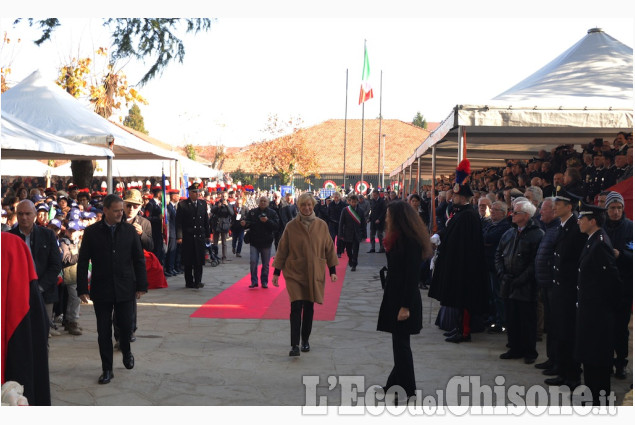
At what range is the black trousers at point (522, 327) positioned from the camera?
7395mm

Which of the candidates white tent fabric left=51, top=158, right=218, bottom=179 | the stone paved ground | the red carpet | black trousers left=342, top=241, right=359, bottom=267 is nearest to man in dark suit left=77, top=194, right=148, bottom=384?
the stone paved ground

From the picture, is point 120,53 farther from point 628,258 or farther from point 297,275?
point 628,258

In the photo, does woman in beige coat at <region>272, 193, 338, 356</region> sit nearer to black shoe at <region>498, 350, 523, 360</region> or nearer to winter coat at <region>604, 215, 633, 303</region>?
black shoe at <region>498, 350, 523, 360</region>

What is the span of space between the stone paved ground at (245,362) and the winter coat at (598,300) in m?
0.87

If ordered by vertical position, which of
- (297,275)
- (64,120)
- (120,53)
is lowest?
(297,275)

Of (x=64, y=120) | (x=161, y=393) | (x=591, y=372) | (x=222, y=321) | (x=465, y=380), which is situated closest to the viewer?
(x=591, y=372)

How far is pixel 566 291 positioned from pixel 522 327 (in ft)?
4.46

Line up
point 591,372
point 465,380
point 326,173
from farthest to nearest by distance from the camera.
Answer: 1. point 326,173
2. point 465,380
3. point 591,372

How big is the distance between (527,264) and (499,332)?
1.95 m

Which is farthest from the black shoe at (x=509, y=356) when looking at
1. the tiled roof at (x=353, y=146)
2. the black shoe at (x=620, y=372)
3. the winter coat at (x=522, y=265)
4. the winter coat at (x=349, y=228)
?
the tiled roof at (x=353, y=146)

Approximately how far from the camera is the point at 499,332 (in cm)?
905

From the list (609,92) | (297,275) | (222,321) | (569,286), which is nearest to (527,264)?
(569,286)

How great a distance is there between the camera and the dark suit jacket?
6453 mm

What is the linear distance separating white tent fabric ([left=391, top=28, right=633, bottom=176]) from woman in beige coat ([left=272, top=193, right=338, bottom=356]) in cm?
233
